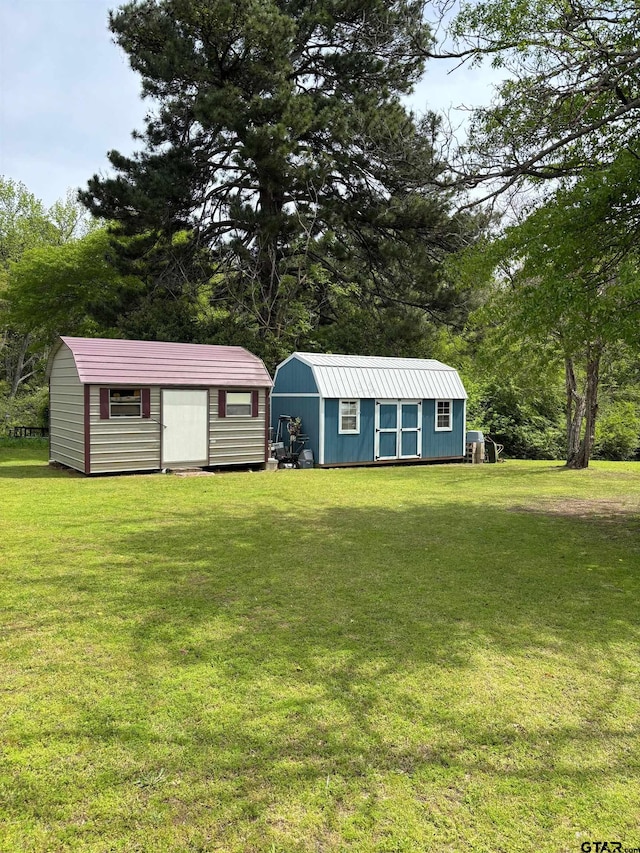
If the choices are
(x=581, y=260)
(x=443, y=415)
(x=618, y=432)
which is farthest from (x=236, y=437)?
(x=618, y=432)

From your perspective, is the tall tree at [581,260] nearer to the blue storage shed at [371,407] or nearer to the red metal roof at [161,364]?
the red metal roof at [161,364]

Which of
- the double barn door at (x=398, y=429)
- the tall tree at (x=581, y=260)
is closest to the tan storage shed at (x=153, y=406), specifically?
the double barn door at (x=398, y=429)

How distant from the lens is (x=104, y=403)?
13.3 m

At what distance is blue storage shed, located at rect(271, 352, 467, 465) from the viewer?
17.1m

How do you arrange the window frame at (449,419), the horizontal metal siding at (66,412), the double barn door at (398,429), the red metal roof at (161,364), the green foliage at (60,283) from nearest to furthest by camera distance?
the red metal roof at (161,364)
the horizontal metal siding at (66,412)
the double barn door at (398,429)
the window frame at (449,419)
the green foliage at (60,283)

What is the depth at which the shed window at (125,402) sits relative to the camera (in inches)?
535

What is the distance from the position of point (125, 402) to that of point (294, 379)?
562 cm

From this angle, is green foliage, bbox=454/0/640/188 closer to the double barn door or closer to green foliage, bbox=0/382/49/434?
the double barn door

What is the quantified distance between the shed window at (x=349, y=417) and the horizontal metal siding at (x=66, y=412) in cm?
713

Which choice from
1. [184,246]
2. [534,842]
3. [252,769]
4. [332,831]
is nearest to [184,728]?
[252,769]

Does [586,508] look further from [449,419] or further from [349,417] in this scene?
[449,419]

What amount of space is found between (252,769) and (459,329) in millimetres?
22309

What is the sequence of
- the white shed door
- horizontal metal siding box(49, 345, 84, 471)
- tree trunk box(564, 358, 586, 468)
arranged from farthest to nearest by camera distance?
tree trunk box(564, 358, 586, 468) < the white shed door < horizontal metal siding box(49, 345, 84, 471)

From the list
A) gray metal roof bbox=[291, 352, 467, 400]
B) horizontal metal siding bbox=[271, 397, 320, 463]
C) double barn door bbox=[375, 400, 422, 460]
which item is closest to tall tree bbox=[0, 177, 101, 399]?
horizontal metal siding bbox=[271, 397, 320, 463]
